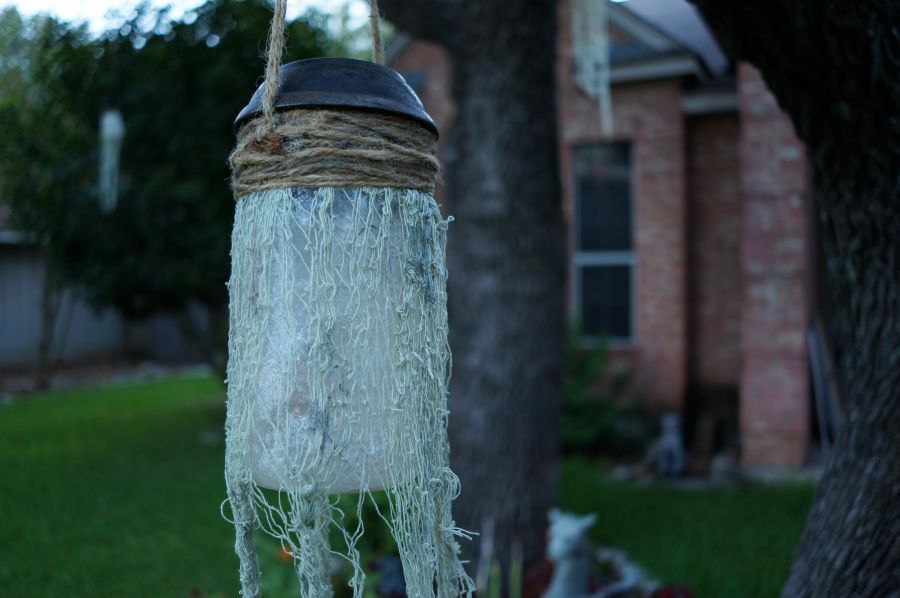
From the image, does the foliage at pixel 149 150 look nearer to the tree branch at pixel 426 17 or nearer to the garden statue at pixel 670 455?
the tree branch at pixel 426 17

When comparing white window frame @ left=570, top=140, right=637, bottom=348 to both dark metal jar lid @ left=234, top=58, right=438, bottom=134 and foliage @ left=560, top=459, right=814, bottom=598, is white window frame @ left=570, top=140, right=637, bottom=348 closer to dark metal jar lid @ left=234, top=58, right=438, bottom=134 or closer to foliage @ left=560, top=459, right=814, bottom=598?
foliage @ left=560, top=459, right=814, bottom=598

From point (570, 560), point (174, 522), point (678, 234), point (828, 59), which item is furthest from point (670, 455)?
point (828, 59)

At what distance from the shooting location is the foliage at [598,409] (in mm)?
8359

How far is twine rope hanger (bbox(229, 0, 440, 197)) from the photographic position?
4.22 ft

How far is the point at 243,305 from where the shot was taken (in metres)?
1.39

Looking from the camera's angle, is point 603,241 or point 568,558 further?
point 603,241

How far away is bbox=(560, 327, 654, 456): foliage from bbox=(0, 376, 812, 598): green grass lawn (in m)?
0.42

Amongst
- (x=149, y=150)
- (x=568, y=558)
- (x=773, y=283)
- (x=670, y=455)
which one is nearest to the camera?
(x=568, y=558)

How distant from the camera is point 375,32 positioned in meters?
1.54

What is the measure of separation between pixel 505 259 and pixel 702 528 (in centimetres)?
289

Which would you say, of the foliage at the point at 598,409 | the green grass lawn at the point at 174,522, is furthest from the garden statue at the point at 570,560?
the foliage at the point at 598,409

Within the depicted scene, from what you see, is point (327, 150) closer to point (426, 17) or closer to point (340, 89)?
point (340, 89)

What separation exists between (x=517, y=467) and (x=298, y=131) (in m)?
3.60

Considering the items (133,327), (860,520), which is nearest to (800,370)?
(860,520)
